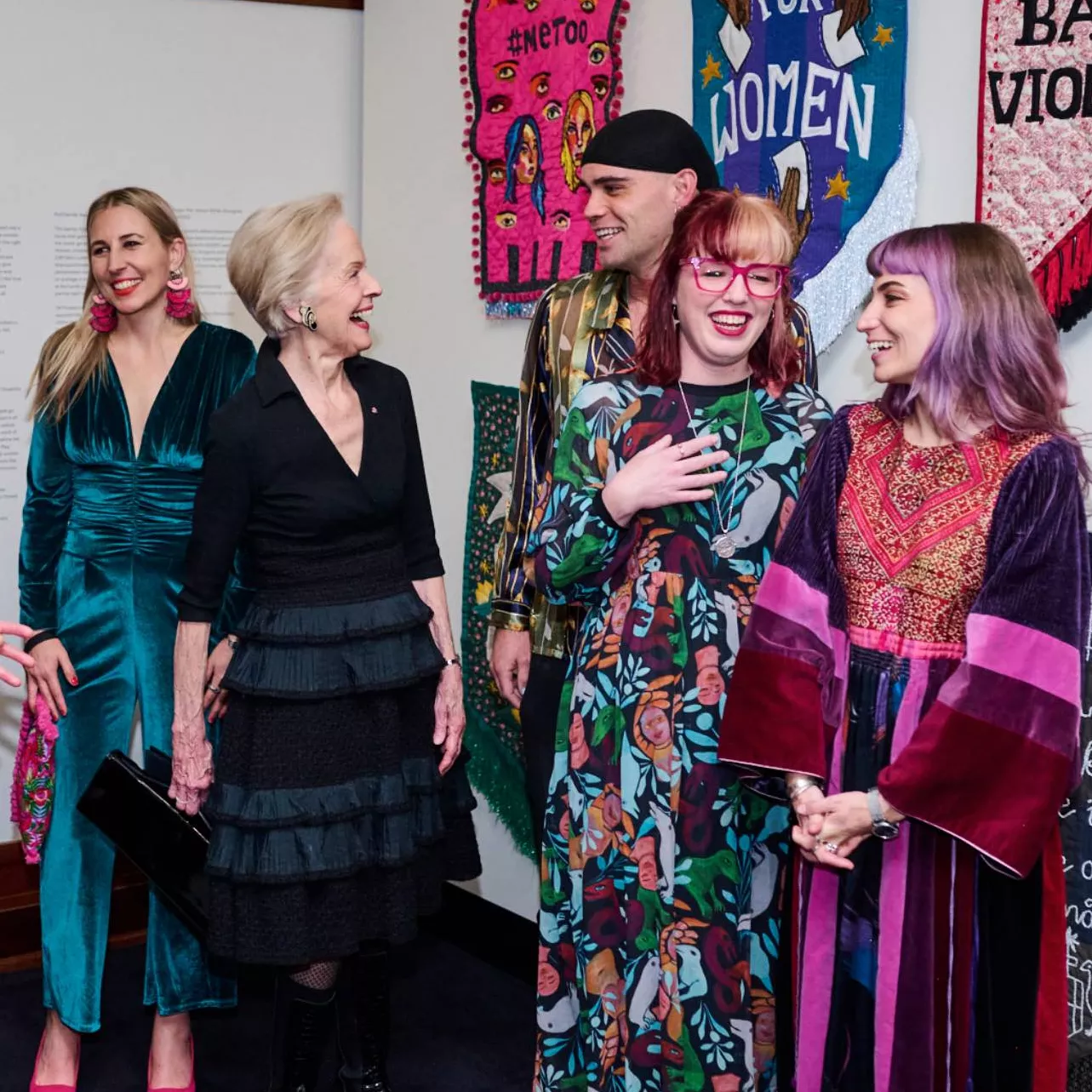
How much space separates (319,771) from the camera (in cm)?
231

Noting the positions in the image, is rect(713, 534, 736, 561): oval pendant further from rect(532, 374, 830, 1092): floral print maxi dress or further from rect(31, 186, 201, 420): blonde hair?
rect(31, 186, 201, 420): blonde hair

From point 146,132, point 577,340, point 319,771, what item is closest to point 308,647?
point 319,771

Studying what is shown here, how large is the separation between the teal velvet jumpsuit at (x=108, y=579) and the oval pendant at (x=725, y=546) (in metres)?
1.07

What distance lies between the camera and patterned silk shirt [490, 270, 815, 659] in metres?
2.37

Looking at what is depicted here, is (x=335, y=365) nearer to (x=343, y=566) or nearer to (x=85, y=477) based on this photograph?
(x=343, y=566)

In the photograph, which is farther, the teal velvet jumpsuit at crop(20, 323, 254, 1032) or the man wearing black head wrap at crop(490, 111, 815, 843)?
the teal velvet jumpsuit at crop(20, 323, 254, 1032)

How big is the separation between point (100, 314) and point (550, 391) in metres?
0.90

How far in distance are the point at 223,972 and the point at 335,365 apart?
1.21 metres

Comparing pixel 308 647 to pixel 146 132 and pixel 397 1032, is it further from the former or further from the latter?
pixel 146 132

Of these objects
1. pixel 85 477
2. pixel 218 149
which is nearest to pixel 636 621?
pixel 85 477

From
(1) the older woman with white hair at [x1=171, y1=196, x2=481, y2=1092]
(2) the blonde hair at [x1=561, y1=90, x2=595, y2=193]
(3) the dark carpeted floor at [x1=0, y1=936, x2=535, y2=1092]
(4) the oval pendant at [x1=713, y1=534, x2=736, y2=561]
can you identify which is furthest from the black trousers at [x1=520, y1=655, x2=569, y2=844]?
(2) the blonde hair at [x1=561, y1=90, x2=595, y2=193]

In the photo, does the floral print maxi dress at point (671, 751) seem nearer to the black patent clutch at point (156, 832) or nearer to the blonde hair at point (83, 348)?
the black patent clutch at point (156, 832)

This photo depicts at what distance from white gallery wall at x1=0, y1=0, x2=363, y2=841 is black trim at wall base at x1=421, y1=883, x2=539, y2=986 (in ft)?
3.65

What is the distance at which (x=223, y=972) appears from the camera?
108 inches
